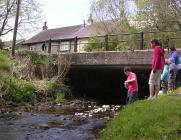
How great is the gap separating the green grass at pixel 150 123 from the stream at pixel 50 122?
1.45 m

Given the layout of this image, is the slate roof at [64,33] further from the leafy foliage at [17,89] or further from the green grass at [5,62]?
the leafy foliage at [17,89]

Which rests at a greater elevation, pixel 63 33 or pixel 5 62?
pixel 63 33

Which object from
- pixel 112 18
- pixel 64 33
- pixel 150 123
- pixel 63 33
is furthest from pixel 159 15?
pixel 63 33

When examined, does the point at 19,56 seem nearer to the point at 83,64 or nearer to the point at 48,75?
the point at 48,75

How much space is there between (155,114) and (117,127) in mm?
1035

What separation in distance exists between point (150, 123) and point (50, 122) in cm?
687

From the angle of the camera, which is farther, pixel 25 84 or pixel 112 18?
pixel 112 18

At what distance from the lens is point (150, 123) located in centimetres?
1058

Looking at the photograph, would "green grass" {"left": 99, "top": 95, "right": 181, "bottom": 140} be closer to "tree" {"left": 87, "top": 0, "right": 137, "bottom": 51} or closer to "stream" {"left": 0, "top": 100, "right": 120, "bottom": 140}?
"stream" {"left": 0, "top": 100, "right": 120, "bottom": 140}

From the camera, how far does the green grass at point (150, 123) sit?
383 inches

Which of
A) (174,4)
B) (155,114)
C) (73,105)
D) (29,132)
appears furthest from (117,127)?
(174,4)

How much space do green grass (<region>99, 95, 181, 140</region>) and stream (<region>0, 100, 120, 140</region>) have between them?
145 centimetres

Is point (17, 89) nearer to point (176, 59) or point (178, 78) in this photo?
point (178, 78)

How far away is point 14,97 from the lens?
2373 cm
